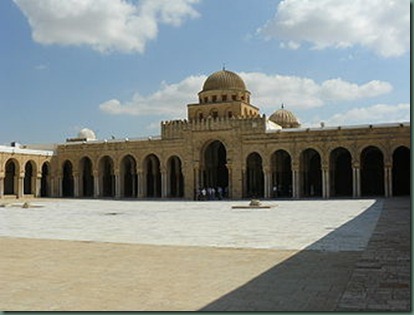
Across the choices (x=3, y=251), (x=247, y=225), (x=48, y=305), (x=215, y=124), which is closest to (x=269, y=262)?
(x=48, y=305)

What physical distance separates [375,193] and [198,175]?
12.1 metres

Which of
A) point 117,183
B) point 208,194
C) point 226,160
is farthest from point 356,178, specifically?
point 117,183

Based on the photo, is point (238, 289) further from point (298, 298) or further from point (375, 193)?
point (375, 193)

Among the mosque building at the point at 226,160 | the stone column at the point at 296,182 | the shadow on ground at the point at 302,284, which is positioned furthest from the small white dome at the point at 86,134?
the shadow on ground at the point at 302,284

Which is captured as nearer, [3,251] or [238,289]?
[238,289]

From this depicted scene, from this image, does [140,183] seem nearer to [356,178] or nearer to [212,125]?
[212,125]

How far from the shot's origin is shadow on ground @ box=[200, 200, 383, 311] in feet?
16.5

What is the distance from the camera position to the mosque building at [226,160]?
30203 mm

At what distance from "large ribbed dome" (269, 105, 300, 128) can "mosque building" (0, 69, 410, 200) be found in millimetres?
127

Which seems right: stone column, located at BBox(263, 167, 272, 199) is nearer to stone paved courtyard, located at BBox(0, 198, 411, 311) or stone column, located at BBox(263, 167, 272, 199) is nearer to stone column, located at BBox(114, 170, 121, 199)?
stone column, located at BBox(114, 170, 121, 199)

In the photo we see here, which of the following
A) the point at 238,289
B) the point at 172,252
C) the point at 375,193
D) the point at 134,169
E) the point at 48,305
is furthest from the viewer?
the point at 134,169

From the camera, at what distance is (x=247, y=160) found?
3475 cm

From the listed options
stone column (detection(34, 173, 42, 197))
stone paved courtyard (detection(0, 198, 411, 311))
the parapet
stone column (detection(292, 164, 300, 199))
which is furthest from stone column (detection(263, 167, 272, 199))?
stone paved courtyard (detection(0, 198, 411, 311))

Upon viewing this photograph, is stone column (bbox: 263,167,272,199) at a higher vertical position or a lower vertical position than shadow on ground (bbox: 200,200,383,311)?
higher
